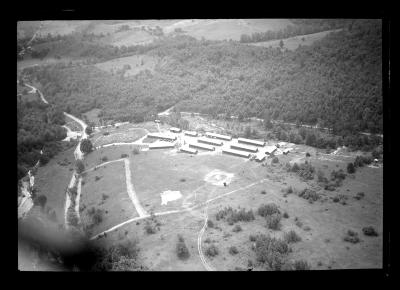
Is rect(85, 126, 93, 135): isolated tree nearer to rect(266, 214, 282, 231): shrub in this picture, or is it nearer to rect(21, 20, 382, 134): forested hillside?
rect(21, 20, 382, 134): forested hillside

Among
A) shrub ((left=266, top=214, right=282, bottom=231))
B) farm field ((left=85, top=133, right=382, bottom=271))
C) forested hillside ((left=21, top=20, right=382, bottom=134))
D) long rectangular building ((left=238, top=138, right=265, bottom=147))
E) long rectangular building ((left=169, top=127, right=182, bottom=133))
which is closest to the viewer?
farm field ((left=85, top=133, right=382, bottom=271))

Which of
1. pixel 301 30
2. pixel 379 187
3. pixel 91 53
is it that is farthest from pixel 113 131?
pixel 379 187

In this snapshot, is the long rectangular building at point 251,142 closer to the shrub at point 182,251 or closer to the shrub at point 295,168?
the shrub at point 295,168

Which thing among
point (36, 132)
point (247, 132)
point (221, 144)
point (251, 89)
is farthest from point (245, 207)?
point (36, 132)

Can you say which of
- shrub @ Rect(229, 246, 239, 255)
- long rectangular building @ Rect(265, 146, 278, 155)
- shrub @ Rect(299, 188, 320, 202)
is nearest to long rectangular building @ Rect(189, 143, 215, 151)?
long rectangular building @ Rect(265, 146, 278, 155)

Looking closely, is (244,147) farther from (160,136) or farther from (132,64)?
(132,64)

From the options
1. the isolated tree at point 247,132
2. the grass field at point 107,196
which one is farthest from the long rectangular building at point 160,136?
the isolated tree at point 247,132
